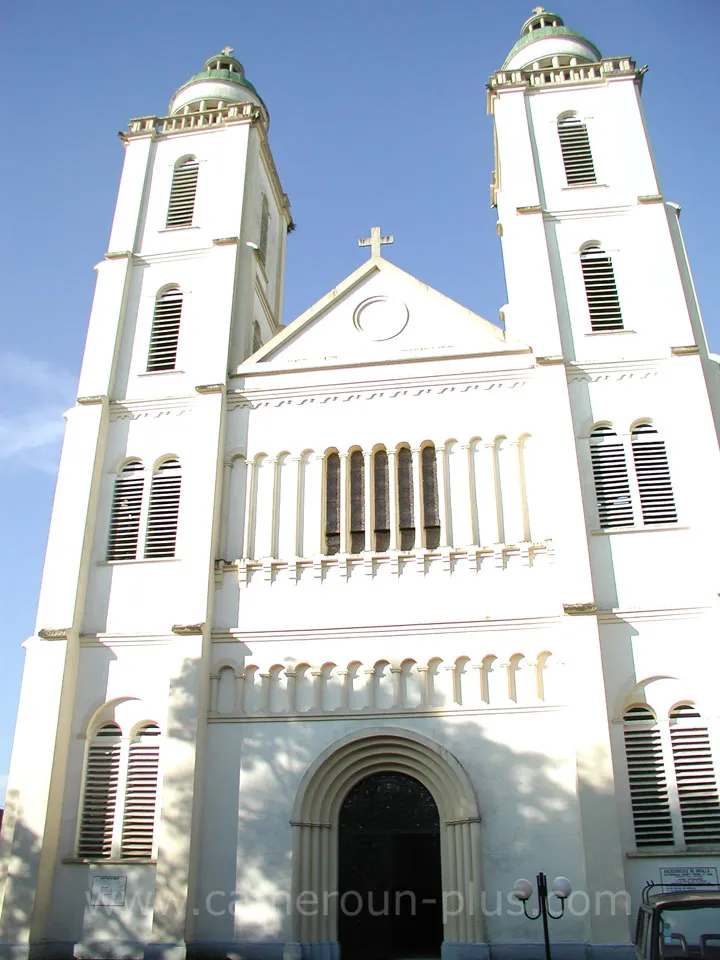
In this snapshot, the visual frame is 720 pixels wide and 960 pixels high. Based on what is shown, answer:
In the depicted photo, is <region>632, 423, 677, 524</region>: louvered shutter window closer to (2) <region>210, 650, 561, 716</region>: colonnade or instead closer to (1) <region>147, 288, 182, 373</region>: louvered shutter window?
(2) <region>210, 650, 561, 716</region>: colonnade

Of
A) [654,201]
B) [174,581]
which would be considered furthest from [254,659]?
[654,201]

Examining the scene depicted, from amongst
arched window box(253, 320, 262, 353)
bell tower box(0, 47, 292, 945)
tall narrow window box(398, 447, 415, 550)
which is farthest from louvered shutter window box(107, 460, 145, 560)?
arched window box(253, 320, 262, 353)

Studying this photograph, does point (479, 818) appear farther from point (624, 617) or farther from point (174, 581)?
point (174, 581)

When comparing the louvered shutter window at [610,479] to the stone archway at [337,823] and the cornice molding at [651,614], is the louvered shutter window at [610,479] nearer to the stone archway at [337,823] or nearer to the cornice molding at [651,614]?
the cornice molding at [651,614]


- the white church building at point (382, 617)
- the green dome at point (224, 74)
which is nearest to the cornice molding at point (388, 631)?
the white church building at point (382, 617)

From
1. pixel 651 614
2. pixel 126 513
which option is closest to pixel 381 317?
pixel 126 513

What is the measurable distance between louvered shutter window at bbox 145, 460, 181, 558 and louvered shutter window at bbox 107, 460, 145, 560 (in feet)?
0.87

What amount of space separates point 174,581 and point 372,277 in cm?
820

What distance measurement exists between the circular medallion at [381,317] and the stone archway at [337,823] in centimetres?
846

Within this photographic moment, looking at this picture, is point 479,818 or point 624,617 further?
point 624,617

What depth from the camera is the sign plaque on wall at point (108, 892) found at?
14477 mm

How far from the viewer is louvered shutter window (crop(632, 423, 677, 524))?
1614 cm

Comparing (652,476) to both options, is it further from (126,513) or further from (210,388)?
(126,513)

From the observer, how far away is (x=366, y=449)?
17.6 m
